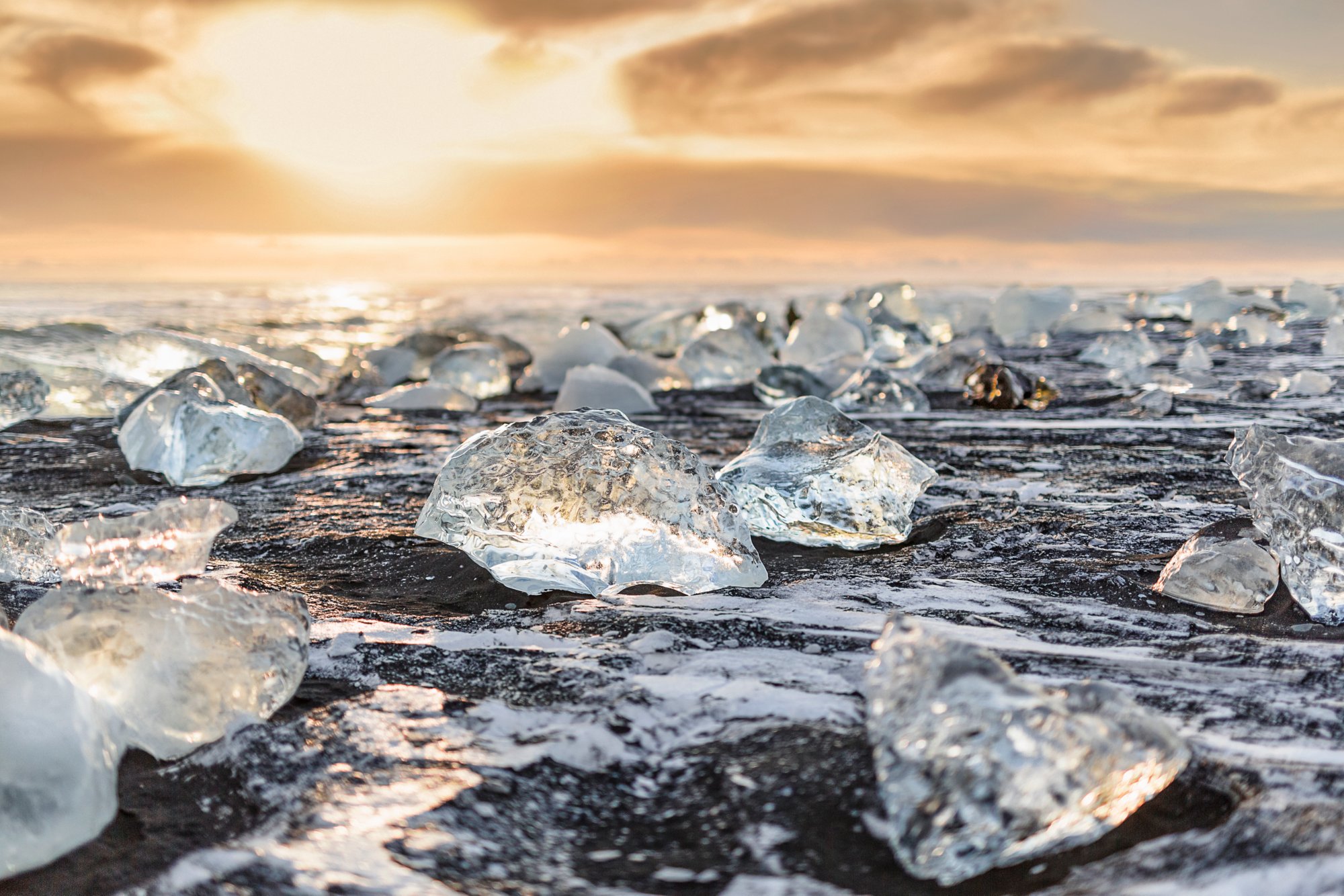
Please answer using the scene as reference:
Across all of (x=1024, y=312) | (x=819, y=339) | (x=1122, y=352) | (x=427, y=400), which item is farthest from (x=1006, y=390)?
(x=1024, y=312)

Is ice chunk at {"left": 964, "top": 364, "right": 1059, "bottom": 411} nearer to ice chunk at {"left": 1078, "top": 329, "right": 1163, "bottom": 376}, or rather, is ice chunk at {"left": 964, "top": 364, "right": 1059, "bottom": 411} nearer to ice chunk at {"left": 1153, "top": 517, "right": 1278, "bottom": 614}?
ice chunk at {"left": 1078, "top": 329, "right": 1163, "bottom": 376}

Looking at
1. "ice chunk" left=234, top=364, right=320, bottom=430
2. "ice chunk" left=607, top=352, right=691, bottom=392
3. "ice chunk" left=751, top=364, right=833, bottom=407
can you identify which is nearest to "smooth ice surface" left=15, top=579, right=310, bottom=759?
"ice chunk" left=234, top=364, right=320, bottom=430

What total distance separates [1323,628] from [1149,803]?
77cm

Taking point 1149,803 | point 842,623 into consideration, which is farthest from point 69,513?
point 1149,803

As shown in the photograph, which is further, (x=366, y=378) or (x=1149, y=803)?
(x=366, y=378)

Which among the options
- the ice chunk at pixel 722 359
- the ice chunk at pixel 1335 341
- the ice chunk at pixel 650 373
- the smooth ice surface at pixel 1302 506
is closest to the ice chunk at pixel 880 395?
the ice chunk at pixel 650 373

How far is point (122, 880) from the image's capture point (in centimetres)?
95

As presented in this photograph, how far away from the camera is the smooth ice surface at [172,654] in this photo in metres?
1.20

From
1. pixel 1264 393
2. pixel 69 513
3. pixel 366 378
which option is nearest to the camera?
pixel 69 513

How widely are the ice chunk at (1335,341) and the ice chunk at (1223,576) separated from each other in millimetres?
5680

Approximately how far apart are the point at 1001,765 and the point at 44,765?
1045mm

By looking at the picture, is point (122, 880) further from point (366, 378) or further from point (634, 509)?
point (366, 378)

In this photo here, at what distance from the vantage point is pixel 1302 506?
5.62ft

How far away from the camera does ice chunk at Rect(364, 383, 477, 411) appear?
14.6ft
